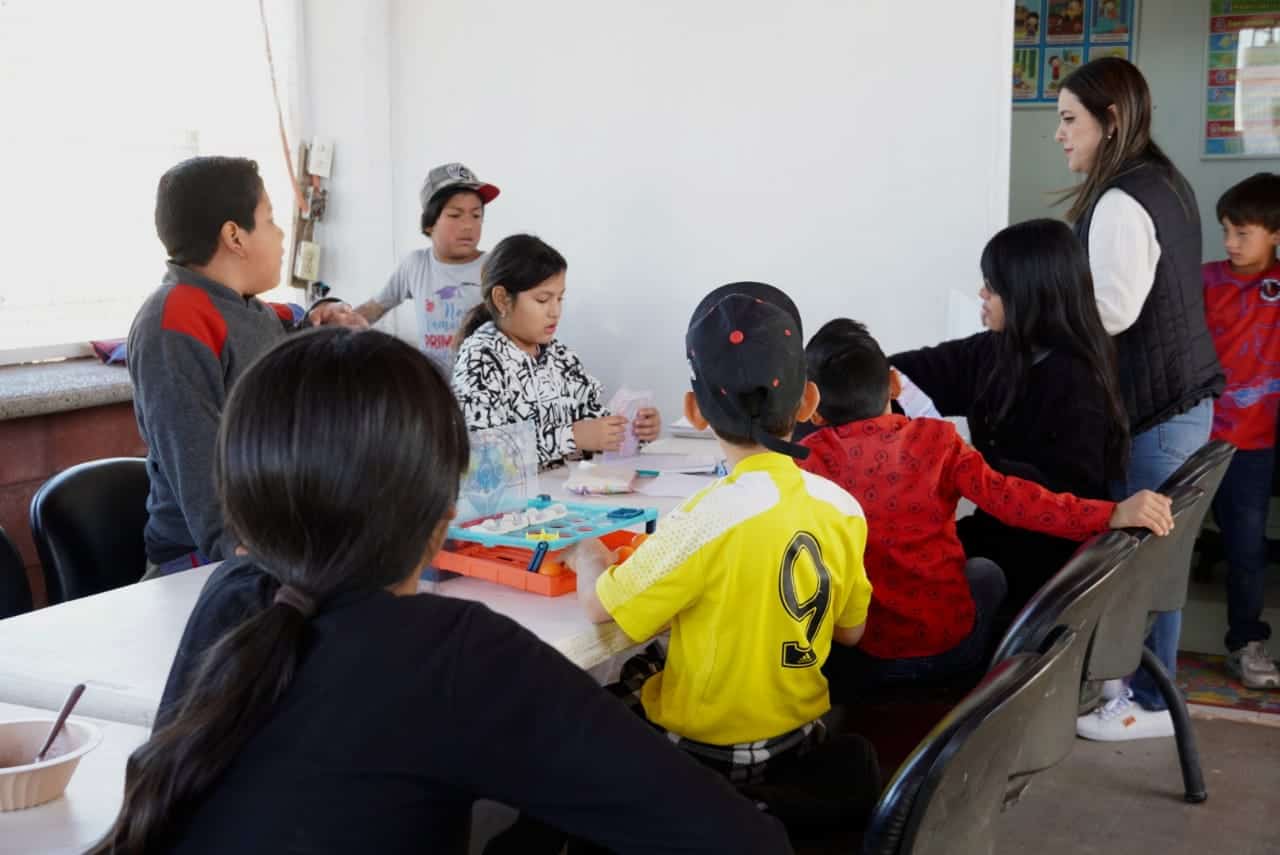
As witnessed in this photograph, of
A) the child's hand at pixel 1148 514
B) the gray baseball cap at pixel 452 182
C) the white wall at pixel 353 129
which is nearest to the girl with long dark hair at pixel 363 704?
the child's hand at pixel 1148 514

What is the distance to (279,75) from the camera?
407 cm

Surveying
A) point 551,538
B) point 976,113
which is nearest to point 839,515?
point 551,538

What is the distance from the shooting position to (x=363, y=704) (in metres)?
0.82

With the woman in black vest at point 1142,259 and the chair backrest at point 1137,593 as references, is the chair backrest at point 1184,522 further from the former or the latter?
the woman in black vest at point 1142,259

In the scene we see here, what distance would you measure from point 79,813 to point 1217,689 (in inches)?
114

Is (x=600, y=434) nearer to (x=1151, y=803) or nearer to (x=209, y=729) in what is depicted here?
(x=1151, y=803)

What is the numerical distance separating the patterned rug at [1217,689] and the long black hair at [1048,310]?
3.80 ft

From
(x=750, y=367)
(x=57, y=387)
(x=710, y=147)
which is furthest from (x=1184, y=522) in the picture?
(x=57, y=387)

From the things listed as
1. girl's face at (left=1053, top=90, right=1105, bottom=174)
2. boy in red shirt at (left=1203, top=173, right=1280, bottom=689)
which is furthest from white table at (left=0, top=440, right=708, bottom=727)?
boy in red shirt at (left=1203, top=173, right=1280, bottom=689)

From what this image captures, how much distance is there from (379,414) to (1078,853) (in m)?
2.03

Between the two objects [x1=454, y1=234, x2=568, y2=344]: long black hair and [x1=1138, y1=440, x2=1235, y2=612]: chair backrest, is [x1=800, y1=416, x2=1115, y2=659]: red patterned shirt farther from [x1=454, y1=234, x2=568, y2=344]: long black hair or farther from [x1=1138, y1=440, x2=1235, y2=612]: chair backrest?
[x1=454, y1=234, x2=568, y2=344]: long black hair

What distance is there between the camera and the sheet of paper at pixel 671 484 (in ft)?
7.70

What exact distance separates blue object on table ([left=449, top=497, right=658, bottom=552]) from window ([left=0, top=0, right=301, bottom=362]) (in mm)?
2083

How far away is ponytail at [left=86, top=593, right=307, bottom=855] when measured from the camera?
807 millimetres
